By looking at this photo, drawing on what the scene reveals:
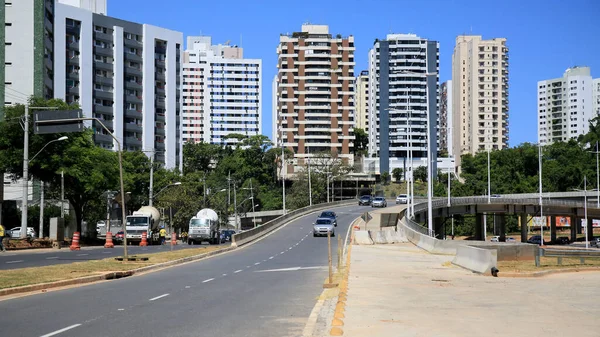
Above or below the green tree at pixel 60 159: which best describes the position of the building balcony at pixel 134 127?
above

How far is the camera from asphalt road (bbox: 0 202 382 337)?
13.4 meters

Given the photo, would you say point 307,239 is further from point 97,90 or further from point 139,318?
point 97,90

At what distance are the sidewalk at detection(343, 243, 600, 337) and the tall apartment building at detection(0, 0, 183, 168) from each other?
83.8 meters

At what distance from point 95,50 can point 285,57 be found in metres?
63.2

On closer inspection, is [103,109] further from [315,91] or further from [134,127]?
[315,91]

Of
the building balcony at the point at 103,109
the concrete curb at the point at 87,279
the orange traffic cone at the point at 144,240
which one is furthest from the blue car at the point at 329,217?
the building balcony at the point at 103,109

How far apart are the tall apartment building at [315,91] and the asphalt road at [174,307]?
15342 cm

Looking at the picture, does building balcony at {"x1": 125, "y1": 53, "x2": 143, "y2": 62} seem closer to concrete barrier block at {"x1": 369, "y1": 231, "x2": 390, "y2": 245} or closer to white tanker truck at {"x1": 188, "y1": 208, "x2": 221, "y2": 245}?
white tanker truck at {"x1": 188, "y1": 208, "x2": 221, "y2": 245}

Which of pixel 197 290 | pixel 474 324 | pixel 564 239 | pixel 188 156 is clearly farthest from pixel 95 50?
pixel 474 324

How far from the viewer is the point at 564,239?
399ft

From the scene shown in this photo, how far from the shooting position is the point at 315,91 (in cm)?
18088

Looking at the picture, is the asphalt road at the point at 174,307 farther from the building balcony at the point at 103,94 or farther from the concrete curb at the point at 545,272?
the building balcony at the point at 103,94

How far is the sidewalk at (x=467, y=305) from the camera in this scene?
13086 millimetres

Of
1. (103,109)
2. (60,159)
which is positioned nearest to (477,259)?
(60,159)
